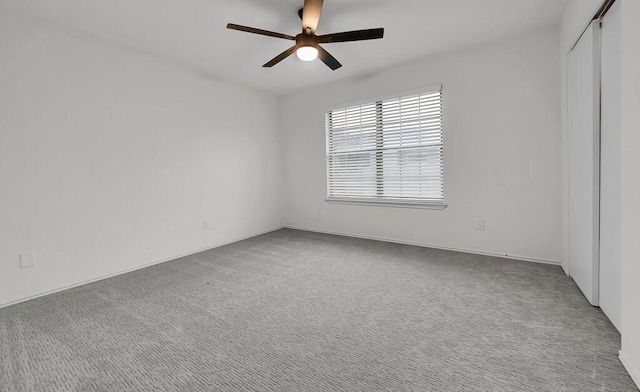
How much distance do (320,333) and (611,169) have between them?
2233 mm

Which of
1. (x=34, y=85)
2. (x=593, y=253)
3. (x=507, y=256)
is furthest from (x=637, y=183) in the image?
(x=34, y=85)

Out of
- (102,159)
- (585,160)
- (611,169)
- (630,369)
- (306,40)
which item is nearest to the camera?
(630,369)

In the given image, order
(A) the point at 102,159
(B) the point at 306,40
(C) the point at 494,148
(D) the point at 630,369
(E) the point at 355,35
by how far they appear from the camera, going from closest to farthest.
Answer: (D) the point at 630,369
(E) the point at 355,35
(B) the point at 306,40
(A) the point at 102,159
(C) the point at 494,148

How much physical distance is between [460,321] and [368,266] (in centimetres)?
128

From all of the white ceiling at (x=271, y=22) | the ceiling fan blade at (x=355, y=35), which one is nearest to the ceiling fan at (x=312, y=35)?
the ceiling fan blade at (x=355, y=35)

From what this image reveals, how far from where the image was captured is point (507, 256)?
3309mm

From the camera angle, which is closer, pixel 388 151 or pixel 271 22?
pixel 271 22

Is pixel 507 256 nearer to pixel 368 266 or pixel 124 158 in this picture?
pixel 368 266

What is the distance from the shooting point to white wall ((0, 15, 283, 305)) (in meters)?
2.46

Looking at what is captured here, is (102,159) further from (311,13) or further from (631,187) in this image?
(631,187)

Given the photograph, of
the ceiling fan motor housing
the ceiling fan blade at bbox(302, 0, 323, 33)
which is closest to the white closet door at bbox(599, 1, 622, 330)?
the ceiling fan blade at bbox(302, 0, 323, 33)

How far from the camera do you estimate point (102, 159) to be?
2988mm

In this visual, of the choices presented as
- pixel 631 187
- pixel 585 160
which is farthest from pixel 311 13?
pixel 585 160

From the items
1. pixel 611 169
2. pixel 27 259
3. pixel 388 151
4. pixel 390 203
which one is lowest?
pixel 27 259
